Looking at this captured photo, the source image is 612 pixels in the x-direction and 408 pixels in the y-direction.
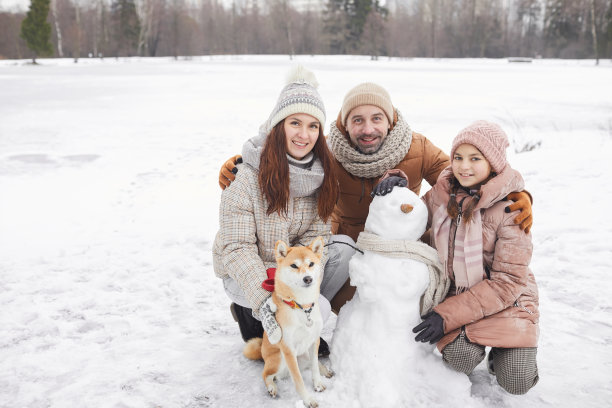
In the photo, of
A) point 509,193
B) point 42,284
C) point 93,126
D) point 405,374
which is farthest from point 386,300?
point 93,126

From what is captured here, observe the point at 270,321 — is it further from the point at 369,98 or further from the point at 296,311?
the point at 369,98

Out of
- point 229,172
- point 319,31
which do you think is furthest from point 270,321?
point 319,31

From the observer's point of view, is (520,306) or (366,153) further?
(366,153)

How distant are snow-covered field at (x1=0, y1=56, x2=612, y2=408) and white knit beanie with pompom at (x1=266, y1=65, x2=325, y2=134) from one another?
147 centimetres

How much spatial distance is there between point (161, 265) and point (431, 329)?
8.58ft

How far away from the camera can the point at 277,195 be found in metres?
2.31

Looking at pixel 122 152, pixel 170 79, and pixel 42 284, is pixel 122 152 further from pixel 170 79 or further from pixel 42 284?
pixel 170 79

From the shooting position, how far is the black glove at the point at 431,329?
6.72 ft

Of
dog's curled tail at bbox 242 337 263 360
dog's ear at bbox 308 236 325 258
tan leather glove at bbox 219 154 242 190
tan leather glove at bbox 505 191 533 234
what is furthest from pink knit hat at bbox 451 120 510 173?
dog's curled tail at bbox 242 337 263 360

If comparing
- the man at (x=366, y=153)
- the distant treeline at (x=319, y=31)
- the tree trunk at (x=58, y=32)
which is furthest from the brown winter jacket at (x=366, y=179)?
the tree trunk at (x=58, y=32)

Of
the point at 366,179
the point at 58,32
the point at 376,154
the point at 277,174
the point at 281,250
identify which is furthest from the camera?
the point at 58,32

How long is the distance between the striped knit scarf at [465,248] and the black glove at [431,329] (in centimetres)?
21

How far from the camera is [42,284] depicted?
3383 millimetres

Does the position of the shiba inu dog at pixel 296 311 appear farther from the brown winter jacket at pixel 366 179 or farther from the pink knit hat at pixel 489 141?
the brown winter jacket at pixel 366 179
